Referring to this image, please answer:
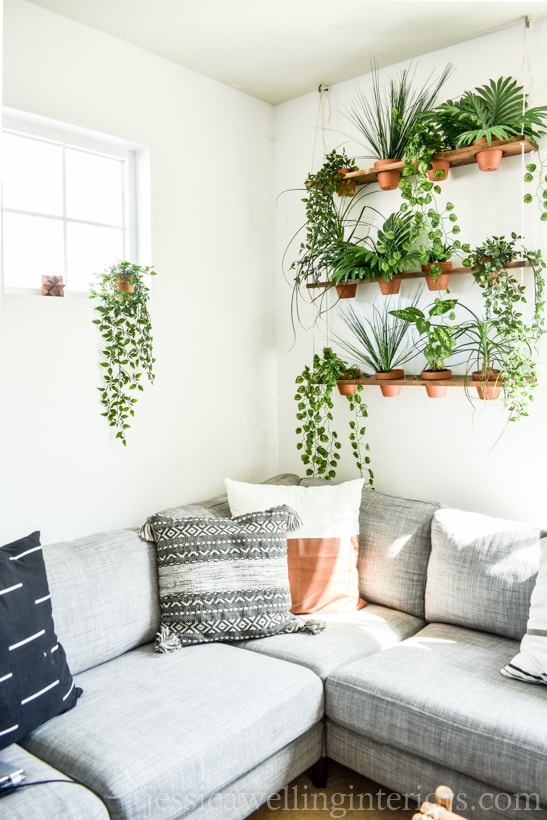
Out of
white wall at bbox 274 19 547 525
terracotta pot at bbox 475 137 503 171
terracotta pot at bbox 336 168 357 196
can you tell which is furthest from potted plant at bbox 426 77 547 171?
terracotta pot at bbox 336 168 357 196

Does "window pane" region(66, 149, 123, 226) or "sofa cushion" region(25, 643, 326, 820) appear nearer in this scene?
"sofa cushion" region(25, 643, 326, 820)

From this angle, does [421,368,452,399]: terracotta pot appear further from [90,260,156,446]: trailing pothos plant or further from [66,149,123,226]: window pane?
[66,149,123,226]: window pane

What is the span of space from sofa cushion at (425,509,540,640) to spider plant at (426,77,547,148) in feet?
4.50

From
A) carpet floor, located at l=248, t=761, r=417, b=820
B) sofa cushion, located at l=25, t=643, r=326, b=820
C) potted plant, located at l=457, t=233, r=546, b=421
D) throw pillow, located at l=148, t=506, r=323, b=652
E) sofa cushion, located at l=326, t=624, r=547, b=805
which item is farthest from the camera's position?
potted plant, located at l=457, t=233, r=546, b=421

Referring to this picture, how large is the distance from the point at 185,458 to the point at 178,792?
4.84 ft

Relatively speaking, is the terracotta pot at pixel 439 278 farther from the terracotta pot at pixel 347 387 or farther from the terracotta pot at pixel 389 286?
the terracotta pot at pixel 347 387

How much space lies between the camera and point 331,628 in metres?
2.42

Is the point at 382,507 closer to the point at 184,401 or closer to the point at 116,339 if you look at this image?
the point at 184,401

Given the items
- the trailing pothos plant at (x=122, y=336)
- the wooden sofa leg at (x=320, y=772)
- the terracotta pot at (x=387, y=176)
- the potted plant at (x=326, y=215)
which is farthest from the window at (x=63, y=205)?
the wooden sofa leg at (x=320, y=772)

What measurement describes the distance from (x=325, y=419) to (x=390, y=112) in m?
1.36

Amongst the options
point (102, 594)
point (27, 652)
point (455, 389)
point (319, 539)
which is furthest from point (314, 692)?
point (455, 389)

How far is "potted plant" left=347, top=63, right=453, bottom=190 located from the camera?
2727 millimetres

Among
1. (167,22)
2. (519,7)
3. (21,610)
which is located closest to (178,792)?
(21,610)

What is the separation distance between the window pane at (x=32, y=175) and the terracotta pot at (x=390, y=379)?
140 cm
